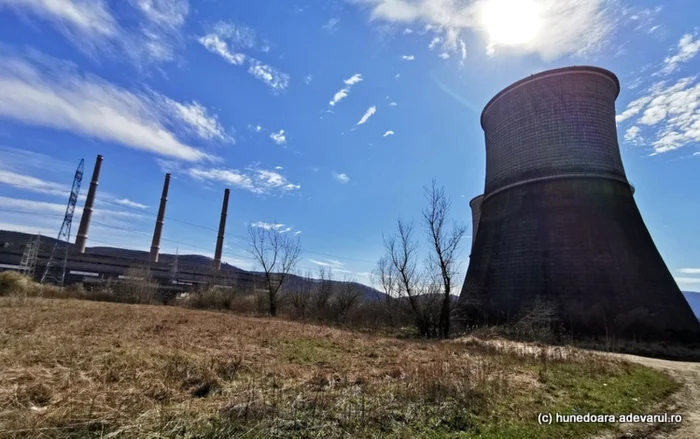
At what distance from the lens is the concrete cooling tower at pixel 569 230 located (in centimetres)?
2008

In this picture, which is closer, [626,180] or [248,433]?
[248,433]

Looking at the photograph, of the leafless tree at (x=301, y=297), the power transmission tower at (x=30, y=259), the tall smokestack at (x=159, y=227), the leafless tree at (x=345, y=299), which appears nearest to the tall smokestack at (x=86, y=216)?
the power transmission tower at (x=30, y=259)

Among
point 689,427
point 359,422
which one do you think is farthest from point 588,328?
point 359,422

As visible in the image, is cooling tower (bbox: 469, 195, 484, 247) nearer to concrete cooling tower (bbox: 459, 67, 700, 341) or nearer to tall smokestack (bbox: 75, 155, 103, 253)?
concrete cooling tower (bbox: 459, 67, 700, 341)

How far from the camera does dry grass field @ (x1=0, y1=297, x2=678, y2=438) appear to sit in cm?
375

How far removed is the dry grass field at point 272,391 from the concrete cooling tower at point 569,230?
12.5m

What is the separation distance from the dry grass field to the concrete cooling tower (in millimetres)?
12469

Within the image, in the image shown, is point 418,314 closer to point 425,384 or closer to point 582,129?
point 425,384

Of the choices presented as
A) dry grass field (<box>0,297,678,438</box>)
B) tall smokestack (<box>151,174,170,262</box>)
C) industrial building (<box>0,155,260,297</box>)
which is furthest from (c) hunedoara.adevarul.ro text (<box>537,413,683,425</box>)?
tall smokestack (<box>151,174,170,262</box>)

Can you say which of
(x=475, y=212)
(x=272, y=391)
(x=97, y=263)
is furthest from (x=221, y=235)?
(x=272, y=391)

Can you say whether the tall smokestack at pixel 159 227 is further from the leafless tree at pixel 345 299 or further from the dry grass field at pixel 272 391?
the dry grass field at pixel 272 391

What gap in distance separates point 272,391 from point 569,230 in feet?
75.7

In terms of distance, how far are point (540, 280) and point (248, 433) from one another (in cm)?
2248

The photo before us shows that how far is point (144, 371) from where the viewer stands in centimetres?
571
